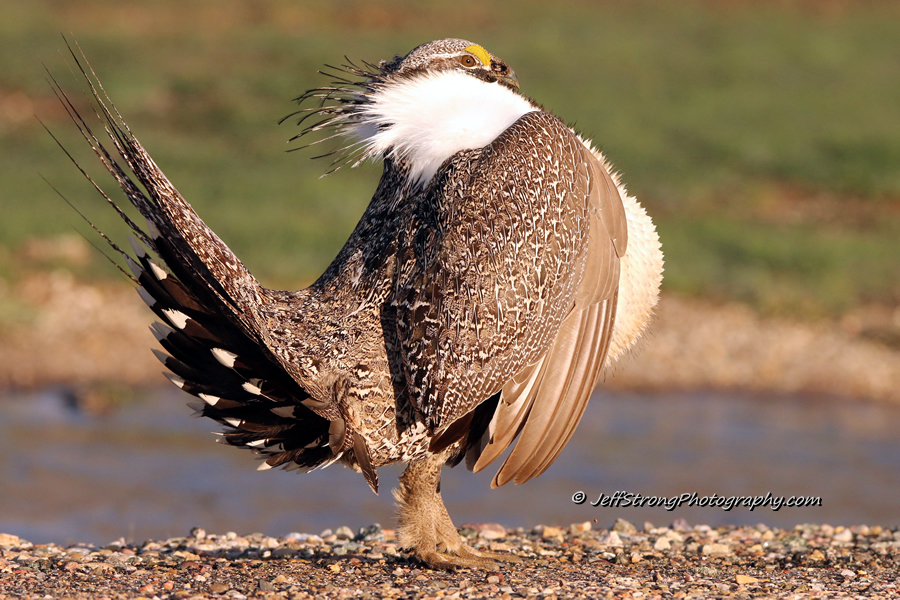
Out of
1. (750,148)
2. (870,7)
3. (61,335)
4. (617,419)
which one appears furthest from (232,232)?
(870,7)

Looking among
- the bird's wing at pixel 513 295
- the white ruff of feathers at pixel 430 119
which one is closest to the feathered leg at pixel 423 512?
the bird's wing at pixel 513 295

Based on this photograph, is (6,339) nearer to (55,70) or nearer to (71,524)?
(71,524)

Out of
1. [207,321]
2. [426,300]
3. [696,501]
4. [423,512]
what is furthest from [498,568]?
[696,501]

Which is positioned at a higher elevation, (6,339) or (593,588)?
(6,339)

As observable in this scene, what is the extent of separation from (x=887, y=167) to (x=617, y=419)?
42.4 ft

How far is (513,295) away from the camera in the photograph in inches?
173

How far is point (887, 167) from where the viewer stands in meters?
21.3

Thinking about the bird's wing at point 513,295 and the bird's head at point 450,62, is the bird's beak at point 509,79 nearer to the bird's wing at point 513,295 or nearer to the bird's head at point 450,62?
the bird's head at point 450,62

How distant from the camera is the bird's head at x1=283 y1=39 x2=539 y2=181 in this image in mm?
4730

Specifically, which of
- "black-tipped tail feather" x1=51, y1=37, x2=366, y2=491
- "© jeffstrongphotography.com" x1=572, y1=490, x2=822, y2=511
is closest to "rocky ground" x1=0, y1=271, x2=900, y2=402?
"© jeffstrongphotography.com" x1=572, y1=490, x2=822, y2=511

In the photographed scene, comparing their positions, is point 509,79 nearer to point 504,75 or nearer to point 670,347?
point 504,75

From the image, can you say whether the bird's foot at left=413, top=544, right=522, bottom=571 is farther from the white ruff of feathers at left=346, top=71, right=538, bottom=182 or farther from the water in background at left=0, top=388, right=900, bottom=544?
the water in background at left=0, top=388, right=900, bottom=544

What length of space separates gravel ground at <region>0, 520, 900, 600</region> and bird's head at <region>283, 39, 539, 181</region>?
5.68 feet

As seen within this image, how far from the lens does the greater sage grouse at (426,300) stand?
4348 millimetres
